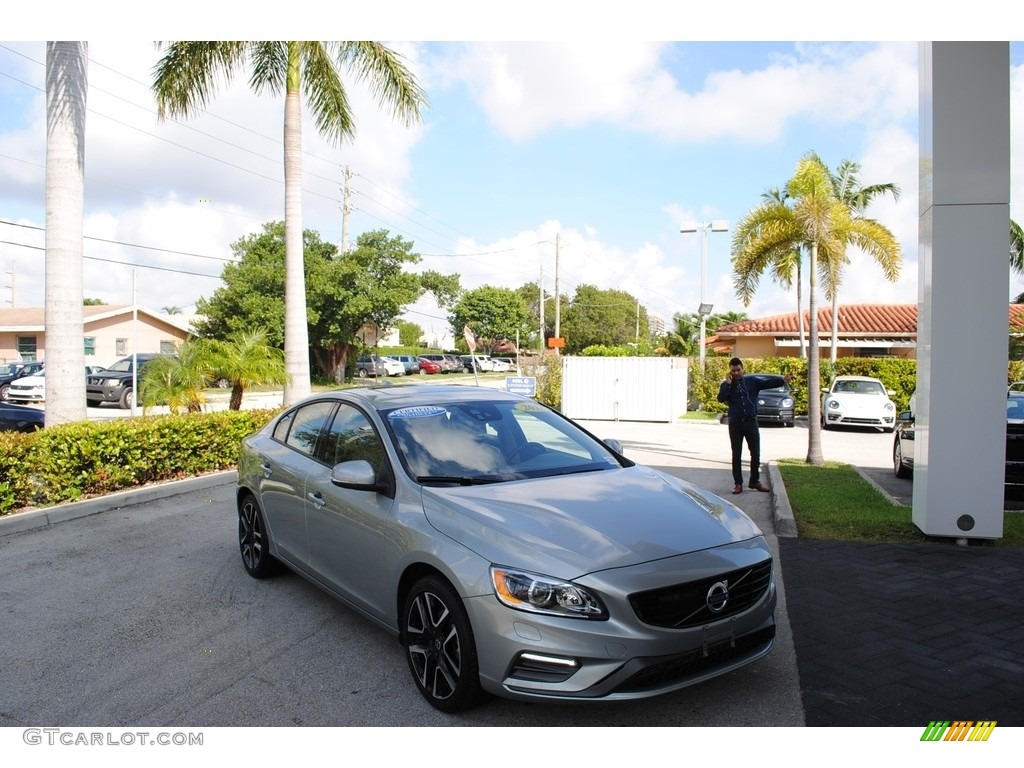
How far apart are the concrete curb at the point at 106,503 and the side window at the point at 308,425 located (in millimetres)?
3815

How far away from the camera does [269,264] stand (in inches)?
1432

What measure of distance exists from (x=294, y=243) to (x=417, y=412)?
31.8 ft

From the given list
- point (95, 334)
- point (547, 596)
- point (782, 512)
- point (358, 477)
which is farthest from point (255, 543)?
point (95, 334)

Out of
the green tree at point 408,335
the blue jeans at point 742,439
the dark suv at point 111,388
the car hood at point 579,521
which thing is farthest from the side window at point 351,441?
the green tree at point 408,335

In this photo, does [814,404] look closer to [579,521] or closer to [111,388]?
[579,521]

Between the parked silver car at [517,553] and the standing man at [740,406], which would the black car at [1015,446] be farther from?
the parked silver car at [517,553]

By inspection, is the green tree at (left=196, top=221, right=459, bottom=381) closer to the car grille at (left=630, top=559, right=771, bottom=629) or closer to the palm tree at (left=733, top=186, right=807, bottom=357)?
the palm tree at (left=733, top=186, right=807, bottom=357)

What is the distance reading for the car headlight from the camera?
3201mm

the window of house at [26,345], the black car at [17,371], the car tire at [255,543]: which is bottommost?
the car tire at [255,543]

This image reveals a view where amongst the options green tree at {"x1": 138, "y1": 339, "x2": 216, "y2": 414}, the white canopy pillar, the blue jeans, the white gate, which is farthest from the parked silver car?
the white gate

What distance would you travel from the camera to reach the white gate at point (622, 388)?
2233 centimetres

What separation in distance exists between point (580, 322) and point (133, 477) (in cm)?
7042

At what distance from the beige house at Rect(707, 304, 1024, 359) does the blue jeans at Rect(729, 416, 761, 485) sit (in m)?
22.0

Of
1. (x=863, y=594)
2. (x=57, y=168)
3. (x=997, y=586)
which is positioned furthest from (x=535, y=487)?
(x=57, y=168)
